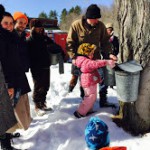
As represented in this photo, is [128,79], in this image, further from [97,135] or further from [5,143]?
[5,143]

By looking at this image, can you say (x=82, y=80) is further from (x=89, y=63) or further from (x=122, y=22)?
(x=122, y=22)

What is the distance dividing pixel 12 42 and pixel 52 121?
141cm

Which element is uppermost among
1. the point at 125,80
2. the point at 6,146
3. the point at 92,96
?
the point at 125,80

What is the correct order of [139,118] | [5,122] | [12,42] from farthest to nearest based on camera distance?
[139,118] < [12,42] < [5,122]

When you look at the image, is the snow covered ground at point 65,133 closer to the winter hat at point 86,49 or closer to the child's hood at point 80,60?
the child's hood at point 80,60

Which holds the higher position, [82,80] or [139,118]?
[82,80]

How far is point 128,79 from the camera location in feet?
11.0

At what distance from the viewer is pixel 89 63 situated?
4.07m

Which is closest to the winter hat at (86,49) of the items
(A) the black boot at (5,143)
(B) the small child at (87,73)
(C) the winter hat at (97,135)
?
(B) the small child at (87,73)

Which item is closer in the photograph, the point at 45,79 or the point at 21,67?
the point at 21,67

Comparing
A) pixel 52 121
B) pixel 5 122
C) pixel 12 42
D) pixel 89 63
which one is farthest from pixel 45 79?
pixel 5 122

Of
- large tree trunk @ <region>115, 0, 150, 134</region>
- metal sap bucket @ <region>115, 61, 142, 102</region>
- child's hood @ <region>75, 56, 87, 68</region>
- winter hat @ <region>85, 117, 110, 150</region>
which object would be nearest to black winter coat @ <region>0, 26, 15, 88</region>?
child's hood @ <region>75, 56, 87, 68</region>

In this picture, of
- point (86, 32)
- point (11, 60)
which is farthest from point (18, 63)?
point (86, 32)

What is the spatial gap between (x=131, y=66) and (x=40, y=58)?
5.79 ft
